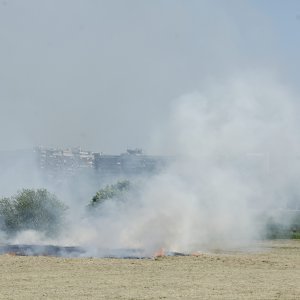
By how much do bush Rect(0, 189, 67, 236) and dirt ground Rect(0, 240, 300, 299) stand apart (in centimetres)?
1461

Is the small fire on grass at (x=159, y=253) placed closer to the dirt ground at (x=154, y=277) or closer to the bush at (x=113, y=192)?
the dirt ground at (x=154, y=277)

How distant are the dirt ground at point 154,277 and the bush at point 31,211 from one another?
575 inches

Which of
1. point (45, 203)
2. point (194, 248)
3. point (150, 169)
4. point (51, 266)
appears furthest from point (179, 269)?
point (45, 203)

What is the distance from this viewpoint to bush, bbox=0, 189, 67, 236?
53019 mm

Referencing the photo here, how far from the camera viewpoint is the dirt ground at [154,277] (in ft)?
79.2

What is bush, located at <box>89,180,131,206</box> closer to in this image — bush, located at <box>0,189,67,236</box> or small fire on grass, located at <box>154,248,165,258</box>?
bush, located at <box>0,189,67,236</box>

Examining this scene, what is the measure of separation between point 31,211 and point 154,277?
27.8m

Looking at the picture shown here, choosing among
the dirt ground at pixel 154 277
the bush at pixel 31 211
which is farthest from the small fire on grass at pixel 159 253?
the bush at pixel 31 211

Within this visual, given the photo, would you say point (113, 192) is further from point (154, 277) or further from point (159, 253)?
point (154, 277)

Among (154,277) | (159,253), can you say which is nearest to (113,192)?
(159,253)

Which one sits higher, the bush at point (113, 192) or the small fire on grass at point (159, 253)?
the bush at point (113, 192)

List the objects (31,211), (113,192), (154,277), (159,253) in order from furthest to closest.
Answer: (31,211)
(113,192)
(159,253)
(154,277)

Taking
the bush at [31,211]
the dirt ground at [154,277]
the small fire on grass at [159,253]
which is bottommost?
the dirt ground at [154,277]

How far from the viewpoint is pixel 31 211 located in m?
55.2
